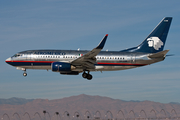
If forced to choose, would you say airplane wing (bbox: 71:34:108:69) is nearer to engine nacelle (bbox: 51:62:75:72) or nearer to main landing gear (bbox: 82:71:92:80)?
engine nacelle (bbox: 51:62:75:72)

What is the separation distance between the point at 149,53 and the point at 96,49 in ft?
47.1

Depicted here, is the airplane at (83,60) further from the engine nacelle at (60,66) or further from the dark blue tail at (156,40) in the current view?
the dark blue tail at (156,40)

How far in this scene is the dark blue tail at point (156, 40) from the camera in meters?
53.6

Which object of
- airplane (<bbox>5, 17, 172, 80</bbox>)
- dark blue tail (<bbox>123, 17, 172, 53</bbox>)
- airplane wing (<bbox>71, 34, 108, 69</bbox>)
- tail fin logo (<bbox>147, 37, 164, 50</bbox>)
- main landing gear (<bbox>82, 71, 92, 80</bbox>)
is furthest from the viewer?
tail fin logo (<bbox>147, 37, 164, 50</bbox>)

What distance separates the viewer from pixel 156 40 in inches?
2136

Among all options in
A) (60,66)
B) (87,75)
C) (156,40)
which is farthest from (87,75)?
Result: (156,40)

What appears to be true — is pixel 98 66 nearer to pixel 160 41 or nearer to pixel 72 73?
pixel 72 73

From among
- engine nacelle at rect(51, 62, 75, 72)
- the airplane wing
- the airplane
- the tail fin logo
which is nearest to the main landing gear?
the airplane

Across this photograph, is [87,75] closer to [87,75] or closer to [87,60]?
[87,75]

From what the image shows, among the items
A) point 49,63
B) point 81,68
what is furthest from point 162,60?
point 49,63

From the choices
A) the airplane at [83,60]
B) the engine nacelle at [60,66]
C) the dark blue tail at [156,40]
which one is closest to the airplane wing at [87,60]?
the airplane at [83,60]

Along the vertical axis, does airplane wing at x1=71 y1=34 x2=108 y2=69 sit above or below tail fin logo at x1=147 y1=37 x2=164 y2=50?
below

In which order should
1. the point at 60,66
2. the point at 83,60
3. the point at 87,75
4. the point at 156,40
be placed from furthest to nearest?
the point at 156,40 → the point at 87,75 → the point at 83,60 → the point at 60,66

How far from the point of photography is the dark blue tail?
53584 mm
